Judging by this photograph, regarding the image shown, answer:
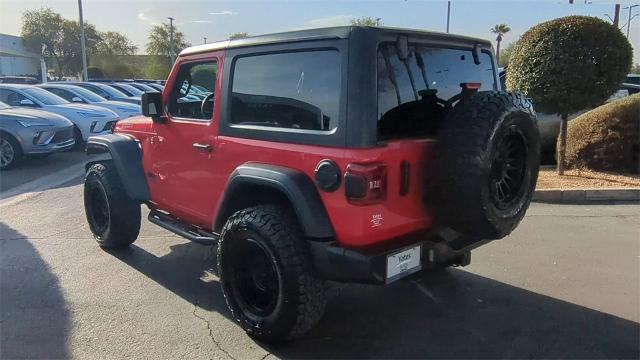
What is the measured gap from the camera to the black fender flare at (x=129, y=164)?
14.8ft

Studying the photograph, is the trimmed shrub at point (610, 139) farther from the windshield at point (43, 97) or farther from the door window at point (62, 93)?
the door window at point (62, 93)

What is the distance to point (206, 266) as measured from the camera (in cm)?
456

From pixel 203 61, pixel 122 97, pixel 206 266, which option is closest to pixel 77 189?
pixel 206 266

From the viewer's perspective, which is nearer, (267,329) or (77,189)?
(267,329)

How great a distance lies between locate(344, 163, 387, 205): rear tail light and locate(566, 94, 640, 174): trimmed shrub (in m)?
6.68

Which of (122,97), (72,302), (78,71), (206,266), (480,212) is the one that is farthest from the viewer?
(78,71)

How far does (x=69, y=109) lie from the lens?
11414 millimetres

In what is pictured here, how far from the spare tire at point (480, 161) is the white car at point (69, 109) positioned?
386 inches

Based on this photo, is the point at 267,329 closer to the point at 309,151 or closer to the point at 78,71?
the point at 309,151

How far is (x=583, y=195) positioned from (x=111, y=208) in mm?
5974

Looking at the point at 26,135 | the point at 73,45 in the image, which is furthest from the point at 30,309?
the point at 73,45

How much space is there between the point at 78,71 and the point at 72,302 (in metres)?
55.5

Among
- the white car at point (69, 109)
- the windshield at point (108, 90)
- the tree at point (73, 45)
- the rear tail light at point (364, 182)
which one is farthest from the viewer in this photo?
the tree at point (73, 45)

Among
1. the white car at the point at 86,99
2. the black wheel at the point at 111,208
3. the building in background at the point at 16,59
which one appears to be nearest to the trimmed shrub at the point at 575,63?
the black wheel at the point at 111,208
